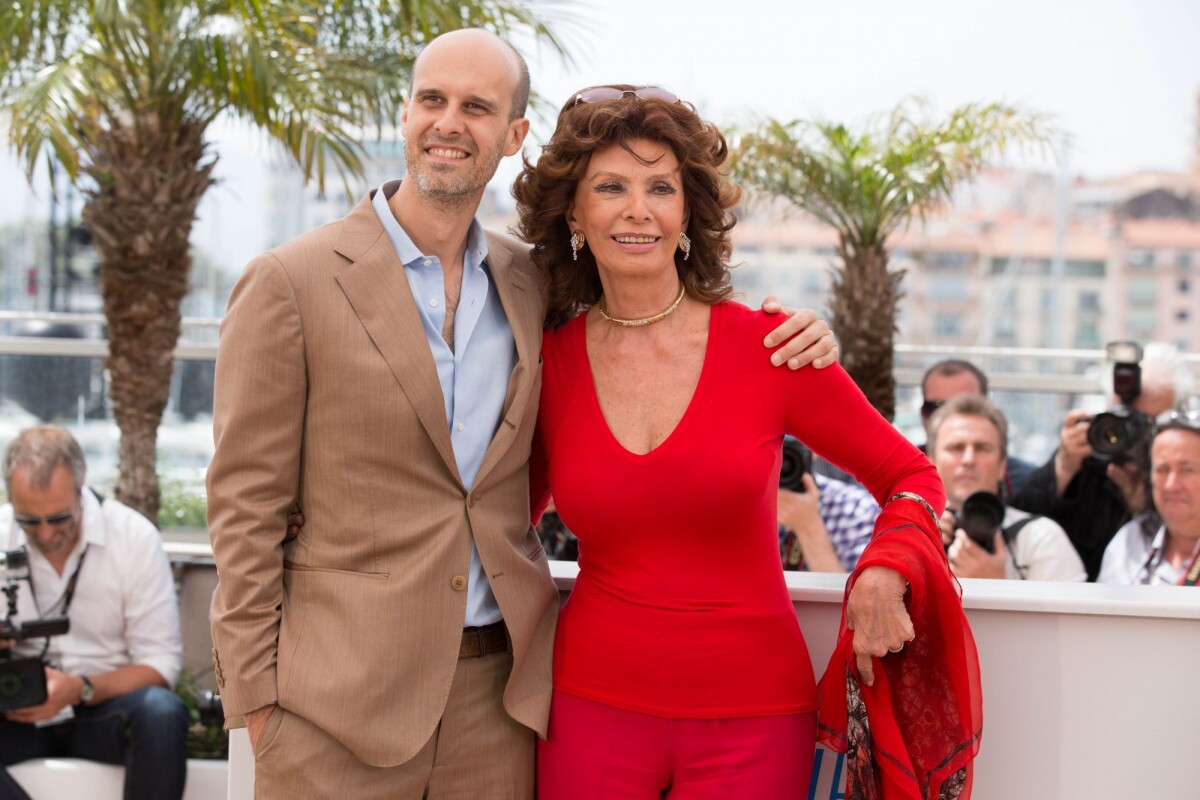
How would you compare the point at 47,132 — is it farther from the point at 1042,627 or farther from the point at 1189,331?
the point at 1189,331

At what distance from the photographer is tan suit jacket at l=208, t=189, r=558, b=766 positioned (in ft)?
6.28

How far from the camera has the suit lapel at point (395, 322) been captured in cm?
195

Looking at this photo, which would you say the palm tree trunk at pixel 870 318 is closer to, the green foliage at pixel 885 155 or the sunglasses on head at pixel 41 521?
the green foliage at pixel 885 155

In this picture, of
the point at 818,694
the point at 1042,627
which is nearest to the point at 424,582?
the point at 818,694

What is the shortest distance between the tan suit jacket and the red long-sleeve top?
226mm

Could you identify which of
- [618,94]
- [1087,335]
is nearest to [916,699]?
[618,94]

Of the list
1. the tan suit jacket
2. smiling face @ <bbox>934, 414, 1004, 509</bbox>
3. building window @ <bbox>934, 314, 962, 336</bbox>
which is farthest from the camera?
building window @ <bbox>934, 314, 962, 336</bbox>

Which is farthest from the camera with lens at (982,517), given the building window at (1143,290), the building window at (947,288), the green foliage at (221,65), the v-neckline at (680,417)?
the building window at (1143,290)

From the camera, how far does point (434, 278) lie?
209 cm

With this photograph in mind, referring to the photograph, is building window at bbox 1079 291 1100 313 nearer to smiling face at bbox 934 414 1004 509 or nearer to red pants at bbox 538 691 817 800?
smiling face at bbox 934 414 1004 509

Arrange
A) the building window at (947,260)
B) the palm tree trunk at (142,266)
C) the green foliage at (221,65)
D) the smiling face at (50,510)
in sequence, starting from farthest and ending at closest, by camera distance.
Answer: the building window at (947,260), the palm tree trunk at (142,266), the green foliage at (221,65), the smiling face at (50,510)

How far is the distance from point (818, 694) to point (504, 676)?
1.89 feet

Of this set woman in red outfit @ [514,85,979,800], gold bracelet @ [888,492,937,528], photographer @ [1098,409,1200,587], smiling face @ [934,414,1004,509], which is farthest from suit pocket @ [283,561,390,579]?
photographer @ [1098,409,1200,587]

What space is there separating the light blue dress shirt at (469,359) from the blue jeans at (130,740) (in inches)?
96.4
